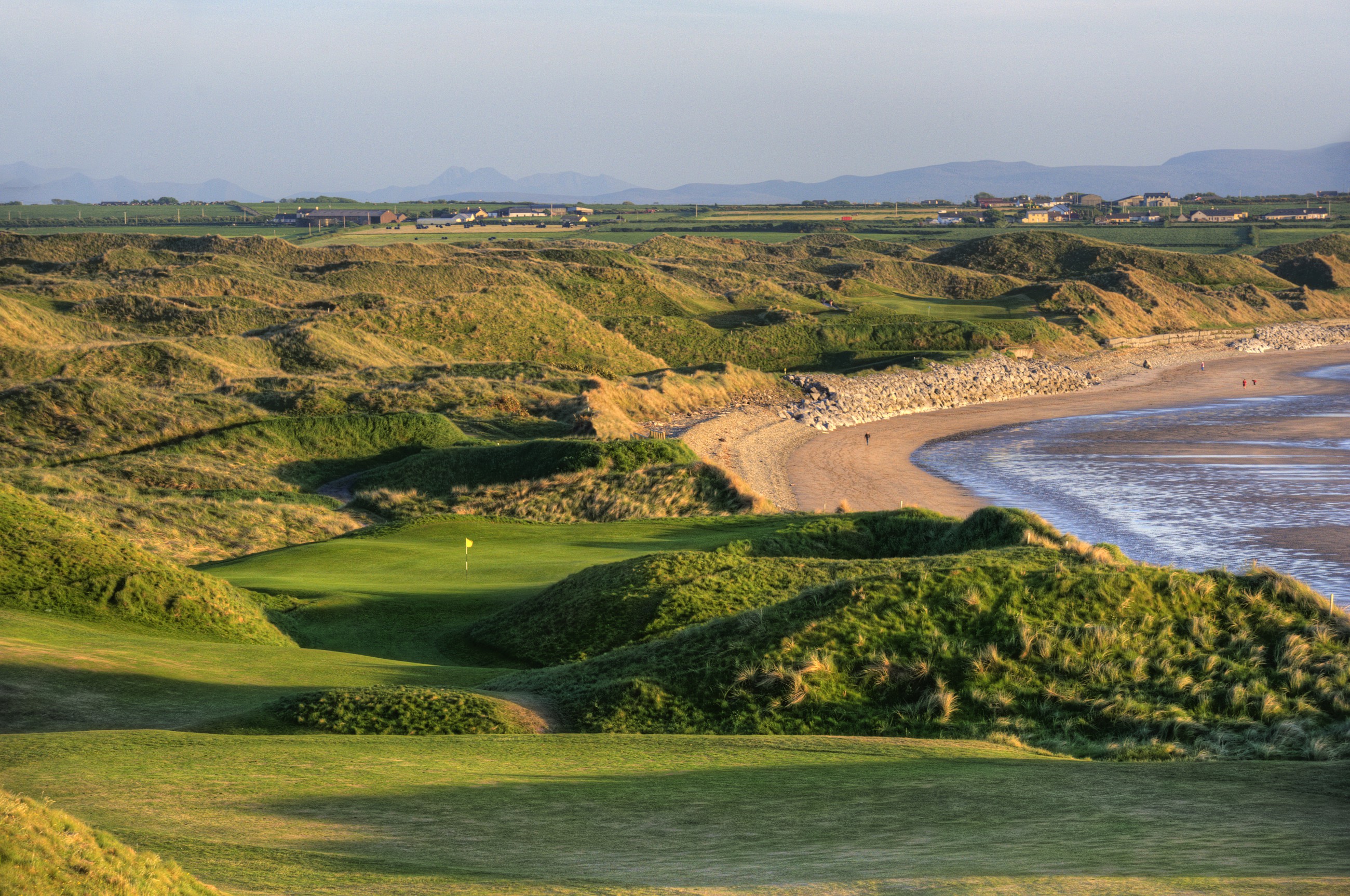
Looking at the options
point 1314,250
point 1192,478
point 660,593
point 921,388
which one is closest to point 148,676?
point 660,593

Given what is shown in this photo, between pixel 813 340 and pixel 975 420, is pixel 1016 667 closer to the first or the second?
pixel 975 420

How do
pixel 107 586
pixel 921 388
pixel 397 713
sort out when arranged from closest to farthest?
1. pixel 397 713
2. pixel 107 586
3. pixel 921 388

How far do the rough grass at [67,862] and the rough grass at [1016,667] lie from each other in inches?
340

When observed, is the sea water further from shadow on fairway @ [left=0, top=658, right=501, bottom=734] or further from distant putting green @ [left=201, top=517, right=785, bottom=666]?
shadow on fairway @ [left=0, top=658, right=501, bottom=734]

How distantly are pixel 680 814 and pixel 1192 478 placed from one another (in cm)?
4717

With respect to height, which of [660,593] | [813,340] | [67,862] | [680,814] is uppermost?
[67,862]

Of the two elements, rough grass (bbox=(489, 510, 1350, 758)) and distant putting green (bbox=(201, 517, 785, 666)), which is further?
distant putting green (bbox=(201, 517, 785, 666))

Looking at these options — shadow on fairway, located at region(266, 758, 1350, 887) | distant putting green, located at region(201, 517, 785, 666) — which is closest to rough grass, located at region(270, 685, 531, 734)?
shadow on fairway, located at region(266, 758, 1350, 887)

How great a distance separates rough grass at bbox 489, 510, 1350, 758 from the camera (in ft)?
45.3

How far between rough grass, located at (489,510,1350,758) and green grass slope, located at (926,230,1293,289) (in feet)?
431

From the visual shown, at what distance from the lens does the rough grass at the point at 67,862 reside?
5.16 m

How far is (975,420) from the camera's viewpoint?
72.6 meters

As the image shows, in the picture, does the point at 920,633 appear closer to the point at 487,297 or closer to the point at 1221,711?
the point at 1221,711

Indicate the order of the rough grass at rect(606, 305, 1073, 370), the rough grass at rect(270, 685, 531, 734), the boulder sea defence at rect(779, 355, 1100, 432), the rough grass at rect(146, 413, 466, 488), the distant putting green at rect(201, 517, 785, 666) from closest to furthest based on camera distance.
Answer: the rough grass at rect(270, 685, 531, 734) → the distant putting green at rect(201, 517, 785, 666) → the rough grass at rect(146, 413, 466, 488) → the boulder sea defence at rect(779, 355, 1100, 432) → the rough grass at rect(606, 305, 1073, 370)
